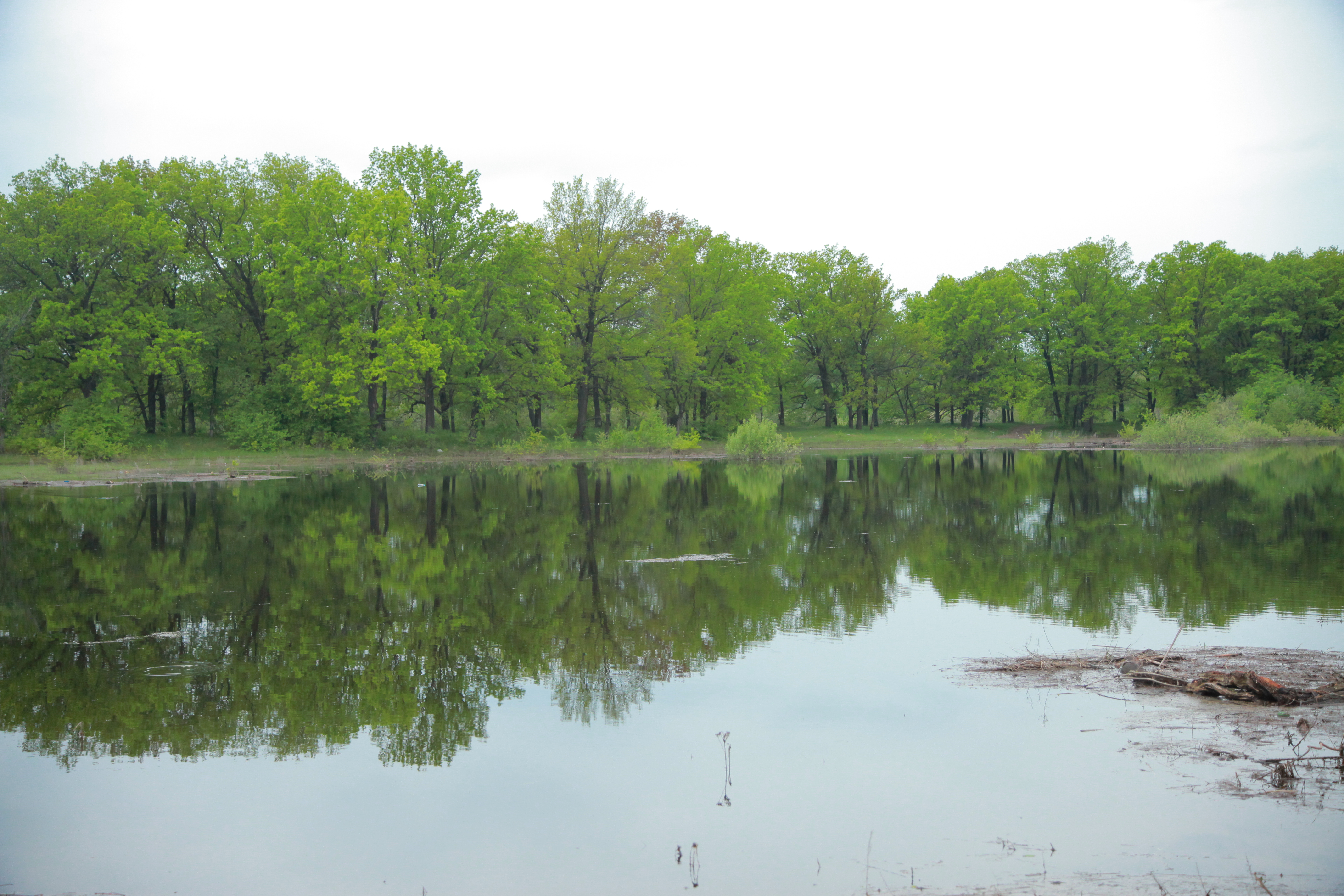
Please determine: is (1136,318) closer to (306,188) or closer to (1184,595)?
(306,188)

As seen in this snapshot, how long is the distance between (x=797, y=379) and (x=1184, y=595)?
57.9 meters

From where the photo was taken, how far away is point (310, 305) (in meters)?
44.0

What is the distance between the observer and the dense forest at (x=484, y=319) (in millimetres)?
42281

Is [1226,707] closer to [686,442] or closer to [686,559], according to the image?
[686,559]

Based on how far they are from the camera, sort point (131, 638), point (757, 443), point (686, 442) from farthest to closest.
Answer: point (686, 442) < point (757, 443) < point (131, 638)

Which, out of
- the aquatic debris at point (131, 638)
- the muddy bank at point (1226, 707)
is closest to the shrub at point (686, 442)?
Result: the aquatic debris at point (131, 638)

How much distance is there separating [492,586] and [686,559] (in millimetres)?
3485

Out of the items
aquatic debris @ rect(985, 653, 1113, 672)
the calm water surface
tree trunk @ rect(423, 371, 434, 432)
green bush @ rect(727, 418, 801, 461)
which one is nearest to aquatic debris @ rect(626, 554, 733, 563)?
the calm water surface

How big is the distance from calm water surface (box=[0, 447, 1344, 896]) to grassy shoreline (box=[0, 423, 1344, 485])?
1754 cm

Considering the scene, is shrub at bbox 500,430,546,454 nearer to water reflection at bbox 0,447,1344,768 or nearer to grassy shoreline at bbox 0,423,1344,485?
grassy shoreline at bbox 0,423,1344,485

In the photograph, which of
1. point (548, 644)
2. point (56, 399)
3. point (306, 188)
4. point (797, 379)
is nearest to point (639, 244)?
point (306, 188)

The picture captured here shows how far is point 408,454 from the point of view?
148ft

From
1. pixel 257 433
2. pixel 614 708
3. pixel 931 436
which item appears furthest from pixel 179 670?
pixel 931 436

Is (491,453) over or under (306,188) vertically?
under
